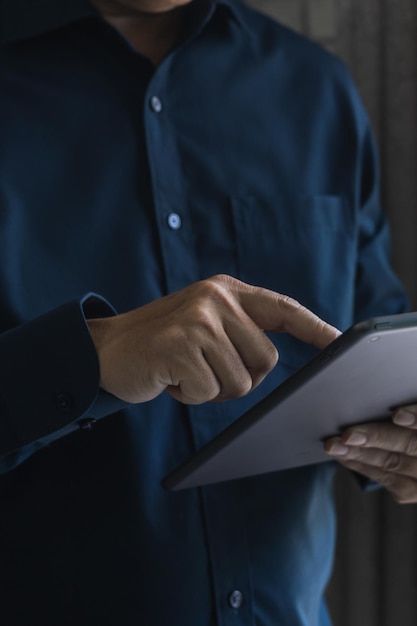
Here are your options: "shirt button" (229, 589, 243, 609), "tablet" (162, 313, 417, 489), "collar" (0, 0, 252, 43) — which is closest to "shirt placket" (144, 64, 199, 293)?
"collar" (0, 0, 252, 43)

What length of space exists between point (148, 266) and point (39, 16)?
35 cm

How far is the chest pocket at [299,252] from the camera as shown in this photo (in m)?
1.20

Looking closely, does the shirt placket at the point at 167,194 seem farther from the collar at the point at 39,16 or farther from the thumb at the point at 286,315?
the thumb at the point at 286,315

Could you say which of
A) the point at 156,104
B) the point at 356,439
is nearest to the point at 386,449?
the point at 356,439

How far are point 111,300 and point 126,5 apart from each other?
16.1 inches

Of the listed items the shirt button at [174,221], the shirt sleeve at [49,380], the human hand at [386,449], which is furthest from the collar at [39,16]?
the human hand at [386,449]

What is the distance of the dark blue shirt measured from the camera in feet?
3.49

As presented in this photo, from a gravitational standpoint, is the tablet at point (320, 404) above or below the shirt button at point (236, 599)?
above

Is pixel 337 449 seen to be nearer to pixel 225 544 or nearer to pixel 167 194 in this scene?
pixel 225 544

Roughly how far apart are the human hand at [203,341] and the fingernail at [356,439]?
0.13 metres

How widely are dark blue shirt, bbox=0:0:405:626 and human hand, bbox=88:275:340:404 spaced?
7 centimetres

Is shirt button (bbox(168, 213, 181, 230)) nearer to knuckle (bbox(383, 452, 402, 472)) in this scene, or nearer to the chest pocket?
the chest pocket

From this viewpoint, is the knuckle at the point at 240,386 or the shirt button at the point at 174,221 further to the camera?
the shirt button at the point at 174,221

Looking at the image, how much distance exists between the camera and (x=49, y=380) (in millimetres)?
920
